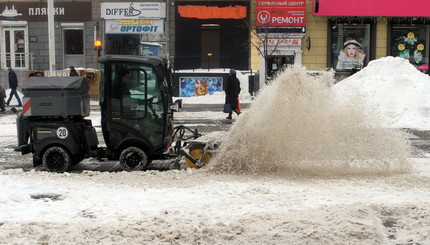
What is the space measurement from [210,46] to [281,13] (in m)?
4.20

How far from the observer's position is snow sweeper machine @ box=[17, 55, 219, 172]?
31.7 ft

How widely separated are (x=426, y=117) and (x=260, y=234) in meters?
13.2

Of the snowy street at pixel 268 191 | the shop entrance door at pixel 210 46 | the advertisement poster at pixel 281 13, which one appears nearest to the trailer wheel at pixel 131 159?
the snowy street at pixel 268 191

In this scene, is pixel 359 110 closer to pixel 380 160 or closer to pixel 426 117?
pixel 380 160

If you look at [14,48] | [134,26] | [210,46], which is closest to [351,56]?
[210,46]

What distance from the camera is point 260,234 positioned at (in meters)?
5.76

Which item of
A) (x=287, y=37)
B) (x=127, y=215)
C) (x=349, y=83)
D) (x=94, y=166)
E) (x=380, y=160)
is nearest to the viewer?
(x=127, y=215)

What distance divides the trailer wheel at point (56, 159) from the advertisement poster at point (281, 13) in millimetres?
20359

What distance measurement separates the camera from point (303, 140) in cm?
926

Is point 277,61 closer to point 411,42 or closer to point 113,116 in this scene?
point 411,42

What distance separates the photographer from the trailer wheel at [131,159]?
9852 millimetres

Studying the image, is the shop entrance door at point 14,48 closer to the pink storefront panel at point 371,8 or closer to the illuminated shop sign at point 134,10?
the illuminated shop sign at point 134,10

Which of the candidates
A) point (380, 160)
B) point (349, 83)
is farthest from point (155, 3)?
point (380, 160)

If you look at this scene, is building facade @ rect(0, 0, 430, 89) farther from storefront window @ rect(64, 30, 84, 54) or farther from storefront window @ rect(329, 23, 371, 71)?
storefront window @ rect(64, 30, 84, 54)
